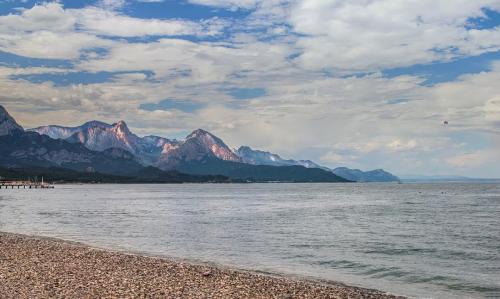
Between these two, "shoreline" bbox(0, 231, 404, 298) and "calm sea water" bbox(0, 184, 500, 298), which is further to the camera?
"calm sea water" bbox(0, 184, 500, 298)

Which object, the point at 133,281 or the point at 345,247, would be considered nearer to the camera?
the point at 133,281

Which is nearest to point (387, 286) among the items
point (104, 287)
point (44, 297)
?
point (104, 287)

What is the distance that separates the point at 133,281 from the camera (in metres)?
24.0

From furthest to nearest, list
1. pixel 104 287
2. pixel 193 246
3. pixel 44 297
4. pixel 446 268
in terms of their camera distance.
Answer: pixel 193 246 → pixel 446 268 → pixel 104 287 → pixel 44 297

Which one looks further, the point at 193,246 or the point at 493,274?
the point at 193,246

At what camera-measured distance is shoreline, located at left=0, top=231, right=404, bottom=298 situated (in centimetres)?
2142

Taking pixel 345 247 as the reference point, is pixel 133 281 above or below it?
above

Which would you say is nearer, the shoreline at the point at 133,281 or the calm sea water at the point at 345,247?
the shoreline at the point at 133,281

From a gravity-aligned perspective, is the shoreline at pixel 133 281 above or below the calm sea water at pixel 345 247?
above

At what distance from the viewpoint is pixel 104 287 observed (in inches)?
872

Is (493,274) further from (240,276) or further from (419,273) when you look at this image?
(240,276)

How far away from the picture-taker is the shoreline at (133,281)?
70.3ft

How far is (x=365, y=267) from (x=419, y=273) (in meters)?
3.86

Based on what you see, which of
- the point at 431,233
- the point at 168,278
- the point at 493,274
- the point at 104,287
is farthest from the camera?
the point at 431,233
